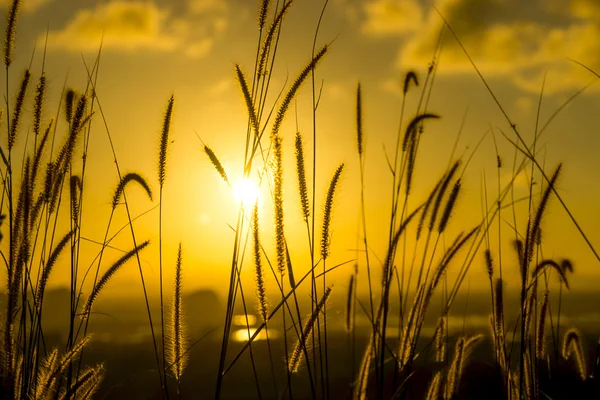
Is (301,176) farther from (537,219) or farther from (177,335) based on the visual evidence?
(537,219)

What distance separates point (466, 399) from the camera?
6832 millimetres

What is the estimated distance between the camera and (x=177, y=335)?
2.48 meters

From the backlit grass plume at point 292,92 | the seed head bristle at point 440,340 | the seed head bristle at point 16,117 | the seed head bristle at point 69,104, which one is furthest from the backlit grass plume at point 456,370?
the seed head bristle at point 16,117

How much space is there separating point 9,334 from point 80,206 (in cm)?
67

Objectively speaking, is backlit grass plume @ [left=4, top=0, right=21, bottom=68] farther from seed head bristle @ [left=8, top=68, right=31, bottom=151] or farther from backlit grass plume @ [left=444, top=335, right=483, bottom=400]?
backlit grass plume @ [left=444, top=335, right=483, bottom=400]

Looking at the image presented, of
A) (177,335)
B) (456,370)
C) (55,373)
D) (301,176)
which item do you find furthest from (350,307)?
(55,373)

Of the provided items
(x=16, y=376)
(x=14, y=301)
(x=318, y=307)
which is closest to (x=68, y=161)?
(x=14, y=301)

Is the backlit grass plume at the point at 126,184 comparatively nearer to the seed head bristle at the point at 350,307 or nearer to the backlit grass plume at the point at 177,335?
the backlit grass plume at the point at 177,335

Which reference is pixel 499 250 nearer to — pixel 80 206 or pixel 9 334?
pixel 80 206

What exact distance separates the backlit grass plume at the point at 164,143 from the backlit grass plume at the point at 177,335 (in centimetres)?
33

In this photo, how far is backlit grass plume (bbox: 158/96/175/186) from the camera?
8.40ft

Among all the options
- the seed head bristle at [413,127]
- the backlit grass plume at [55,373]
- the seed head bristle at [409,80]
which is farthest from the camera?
the seed head bristle at [409,80]

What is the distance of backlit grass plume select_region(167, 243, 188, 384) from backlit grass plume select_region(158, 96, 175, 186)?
1.08ft

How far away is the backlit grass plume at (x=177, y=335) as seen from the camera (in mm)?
2422
